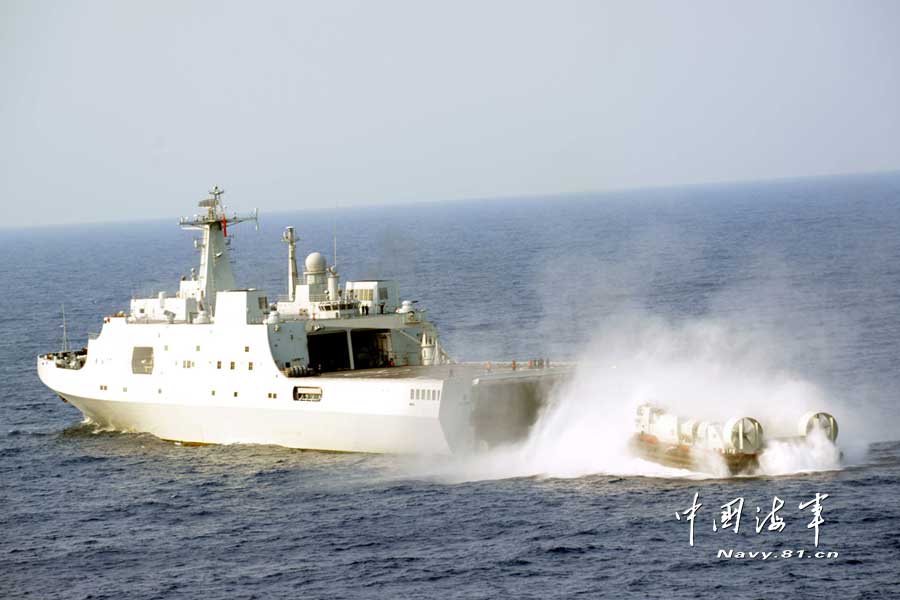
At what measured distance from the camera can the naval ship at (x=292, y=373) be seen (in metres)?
48.5

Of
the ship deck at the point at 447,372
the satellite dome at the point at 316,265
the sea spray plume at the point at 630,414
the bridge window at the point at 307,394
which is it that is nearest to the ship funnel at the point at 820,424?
the sea spray plume at the point at 630,414

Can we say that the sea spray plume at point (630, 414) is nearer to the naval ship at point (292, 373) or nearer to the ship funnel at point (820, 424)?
the ship funnel at point (820, 424)

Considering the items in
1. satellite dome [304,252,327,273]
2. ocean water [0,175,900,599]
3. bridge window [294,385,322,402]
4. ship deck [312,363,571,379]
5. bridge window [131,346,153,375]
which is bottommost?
ocean water [0,175,900,599]

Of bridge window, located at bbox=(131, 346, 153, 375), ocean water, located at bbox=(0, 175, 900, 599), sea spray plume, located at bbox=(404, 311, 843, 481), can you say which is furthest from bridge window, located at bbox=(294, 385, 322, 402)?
bridge window, located at bbox=(131, 346, 153, 375)

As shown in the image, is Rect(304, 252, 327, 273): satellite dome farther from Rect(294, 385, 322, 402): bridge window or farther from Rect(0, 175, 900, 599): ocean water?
Rect(0, 175, 900, 599): ocean water

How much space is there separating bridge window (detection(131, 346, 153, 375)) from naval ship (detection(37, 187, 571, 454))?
0.06m

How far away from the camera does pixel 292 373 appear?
51.8 meters

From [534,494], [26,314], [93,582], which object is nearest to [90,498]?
[93,582]

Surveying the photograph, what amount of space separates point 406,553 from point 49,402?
34.8 metres

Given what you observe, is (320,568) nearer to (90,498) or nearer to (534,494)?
(534,494)

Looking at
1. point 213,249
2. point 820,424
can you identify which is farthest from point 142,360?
point 820,424

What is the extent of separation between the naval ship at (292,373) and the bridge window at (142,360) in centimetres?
6

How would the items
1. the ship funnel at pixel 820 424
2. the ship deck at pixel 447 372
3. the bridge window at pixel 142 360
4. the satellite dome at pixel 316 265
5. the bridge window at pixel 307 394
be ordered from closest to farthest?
the ship funnel at pixel 820 424 → the ship deck at pixel 447 372 → the bridge window at pixel 307 394 → the bridge window at pixel 142 360 → the satellite dome at pixel 316 265

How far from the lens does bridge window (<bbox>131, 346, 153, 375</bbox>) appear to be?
56.3 m
